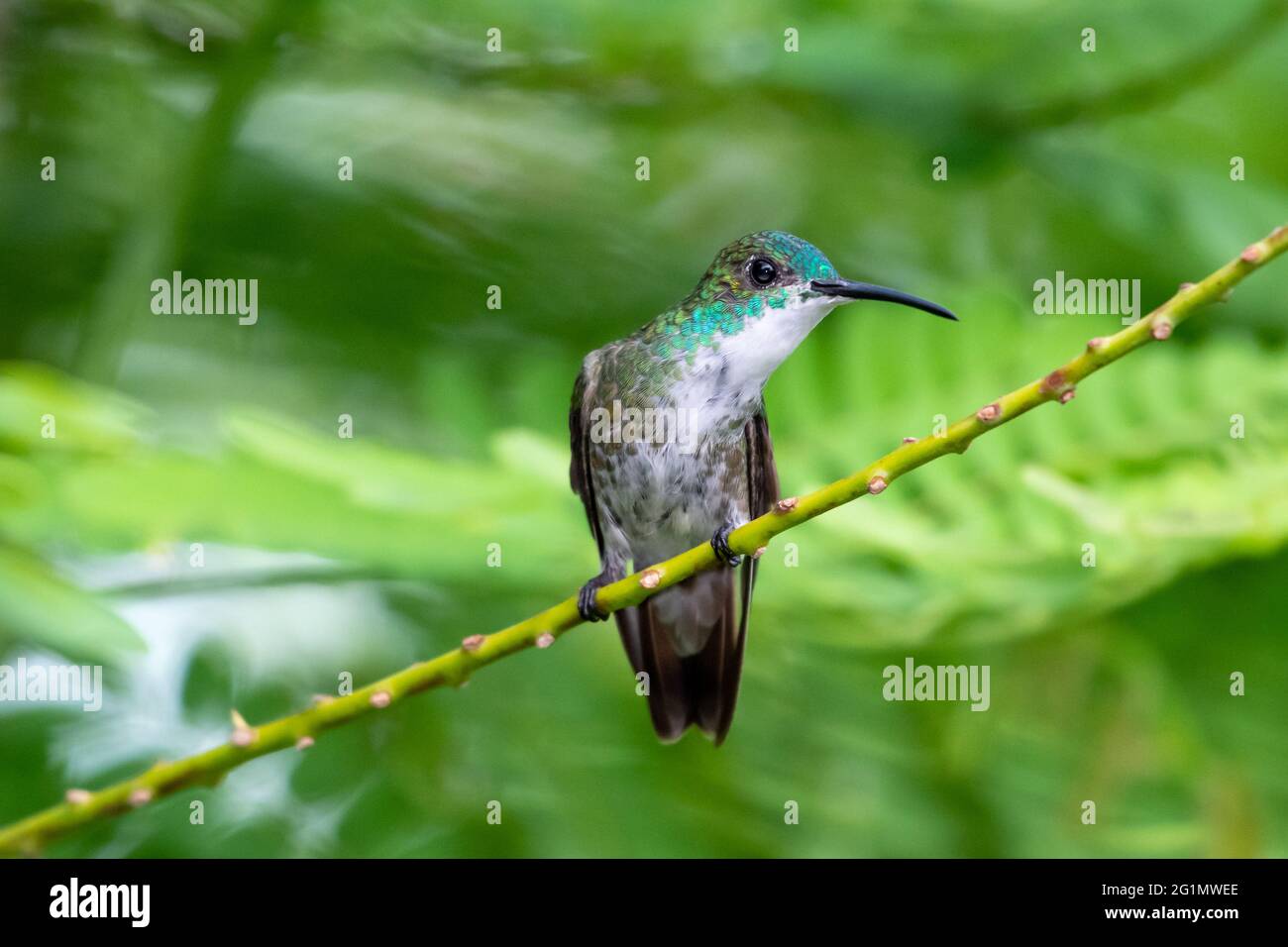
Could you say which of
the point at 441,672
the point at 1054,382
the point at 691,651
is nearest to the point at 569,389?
the point at 691,651

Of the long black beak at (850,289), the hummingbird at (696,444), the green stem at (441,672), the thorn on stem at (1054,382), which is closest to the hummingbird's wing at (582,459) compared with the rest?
the hummingbird at (696,444)

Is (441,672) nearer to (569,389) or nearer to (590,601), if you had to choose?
(590,601)

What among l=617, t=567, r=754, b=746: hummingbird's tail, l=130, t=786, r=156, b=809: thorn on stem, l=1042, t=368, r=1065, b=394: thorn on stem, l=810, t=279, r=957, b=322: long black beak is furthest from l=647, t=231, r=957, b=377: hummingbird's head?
l=130, t=786, r=156, b=809: thorn on stem

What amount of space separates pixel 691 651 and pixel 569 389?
712 millimetres

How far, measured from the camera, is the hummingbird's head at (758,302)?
9.84 feet

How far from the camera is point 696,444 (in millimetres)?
3176

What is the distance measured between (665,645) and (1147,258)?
5.62ft

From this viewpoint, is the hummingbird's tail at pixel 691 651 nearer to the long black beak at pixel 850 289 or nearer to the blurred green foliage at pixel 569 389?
the blurred green foliage at pixel 569 389

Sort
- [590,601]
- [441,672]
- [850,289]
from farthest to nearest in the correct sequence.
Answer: [850,289] → [590,601] → [441,672]

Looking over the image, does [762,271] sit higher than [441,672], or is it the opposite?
[762,271]

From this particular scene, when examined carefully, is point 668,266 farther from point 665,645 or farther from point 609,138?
point 665,645

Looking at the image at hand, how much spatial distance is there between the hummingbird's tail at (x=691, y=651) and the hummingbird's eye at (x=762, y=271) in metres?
0.68

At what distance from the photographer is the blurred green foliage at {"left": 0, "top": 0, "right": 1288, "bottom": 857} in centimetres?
261

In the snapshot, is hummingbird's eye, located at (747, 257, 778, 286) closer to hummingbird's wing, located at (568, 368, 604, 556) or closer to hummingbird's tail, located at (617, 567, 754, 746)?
hummingbird's wing, located at (568, 368, 604, 556)
